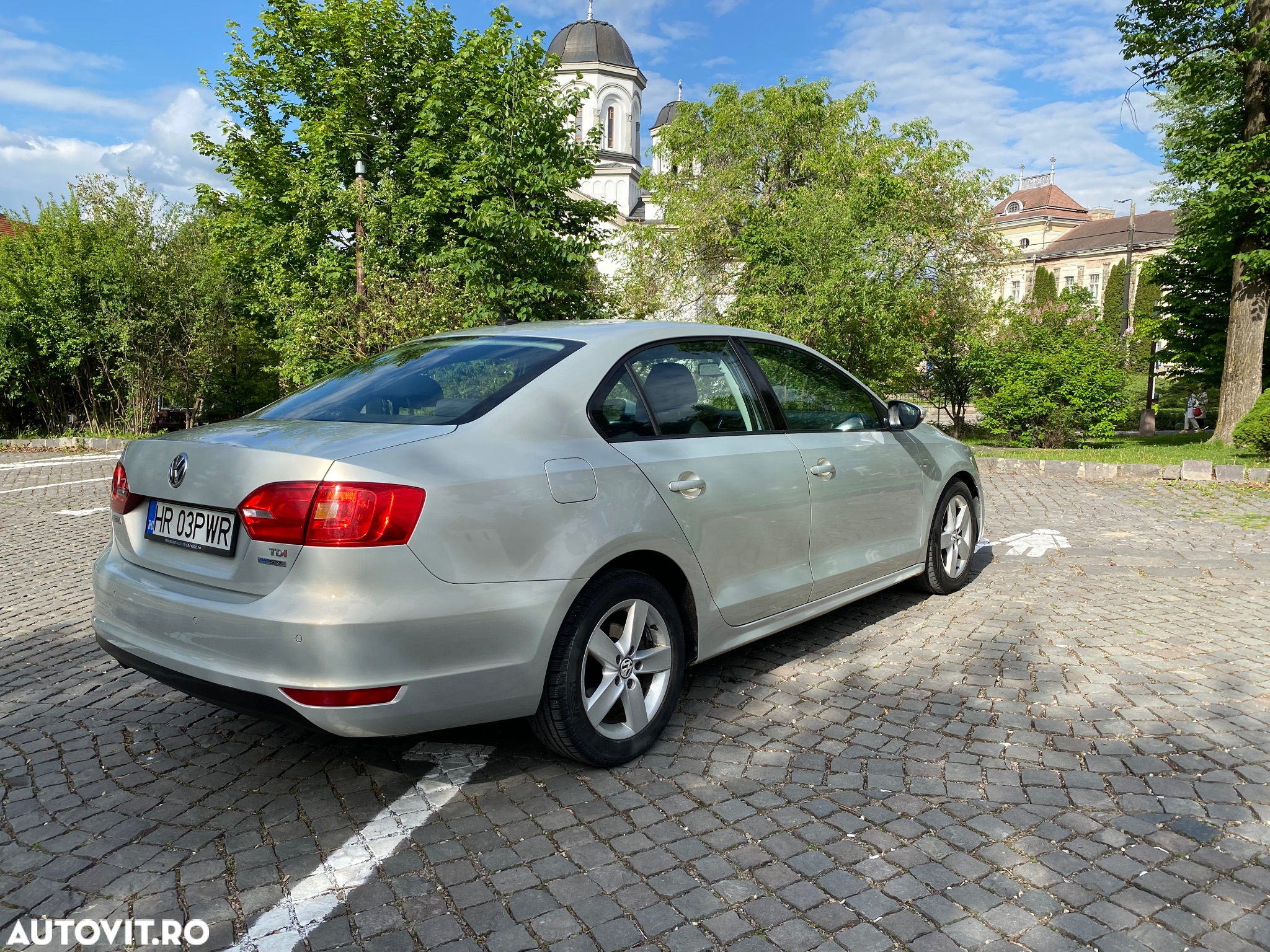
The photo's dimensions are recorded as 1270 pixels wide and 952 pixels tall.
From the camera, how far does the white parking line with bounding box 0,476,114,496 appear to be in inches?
468

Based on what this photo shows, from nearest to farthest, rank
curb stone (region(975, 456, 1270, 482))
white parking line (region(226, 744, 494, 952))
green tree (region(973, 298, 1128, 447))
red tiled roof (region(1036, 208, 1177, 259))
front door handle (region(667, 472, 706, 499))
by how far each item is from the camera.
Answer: white parking line (region(226, 744, 494, 952)), front door handle (region(667, 472, 706, 499)), curb stone (region(975, 456, 1270, 482)), green tree (region(973, 298, 1128, 447)), red tiled roof (region(1036, 208, 1177, 259))

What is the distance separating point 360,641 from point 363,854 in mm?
693

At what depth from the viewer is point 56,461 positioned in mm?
16359

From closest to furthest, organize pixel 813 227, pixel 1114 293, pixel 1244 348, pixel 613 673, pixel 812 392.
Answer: pixel 613 673
pixel 812 392
pixel 1244 348
pixel 813 227
pixel 1114 293

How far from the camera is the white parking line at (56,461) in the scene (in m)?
15.3

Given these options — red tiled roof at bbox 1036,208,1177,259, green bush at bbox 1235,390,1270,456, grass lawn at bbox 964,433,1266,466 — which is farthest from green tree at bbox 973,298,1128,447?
red tiled roof at bbox 1036,208,1177,259

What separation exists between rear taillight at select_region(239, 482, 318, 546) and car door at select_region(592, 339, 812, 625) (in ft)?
3.63

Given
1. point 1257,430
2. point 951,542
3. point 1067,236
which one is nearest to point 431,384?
point 951,542

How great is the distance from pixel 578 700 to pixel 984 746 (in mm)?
1620

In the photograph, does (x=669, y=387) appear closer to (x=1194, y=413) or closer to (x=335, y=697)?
(x=335, y=697)

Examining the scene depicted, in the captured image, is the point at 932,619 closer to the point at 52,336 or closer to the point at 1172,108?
the point at 52,336

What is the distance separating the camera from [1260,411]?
527 inches

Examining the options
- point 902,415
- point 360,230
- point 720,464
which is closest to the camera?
point 720,464

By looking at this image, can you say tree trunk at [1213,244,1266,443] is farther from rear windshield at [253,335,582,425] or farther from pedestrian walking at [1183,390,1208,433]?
rear windshield at [253,335,582,425]
